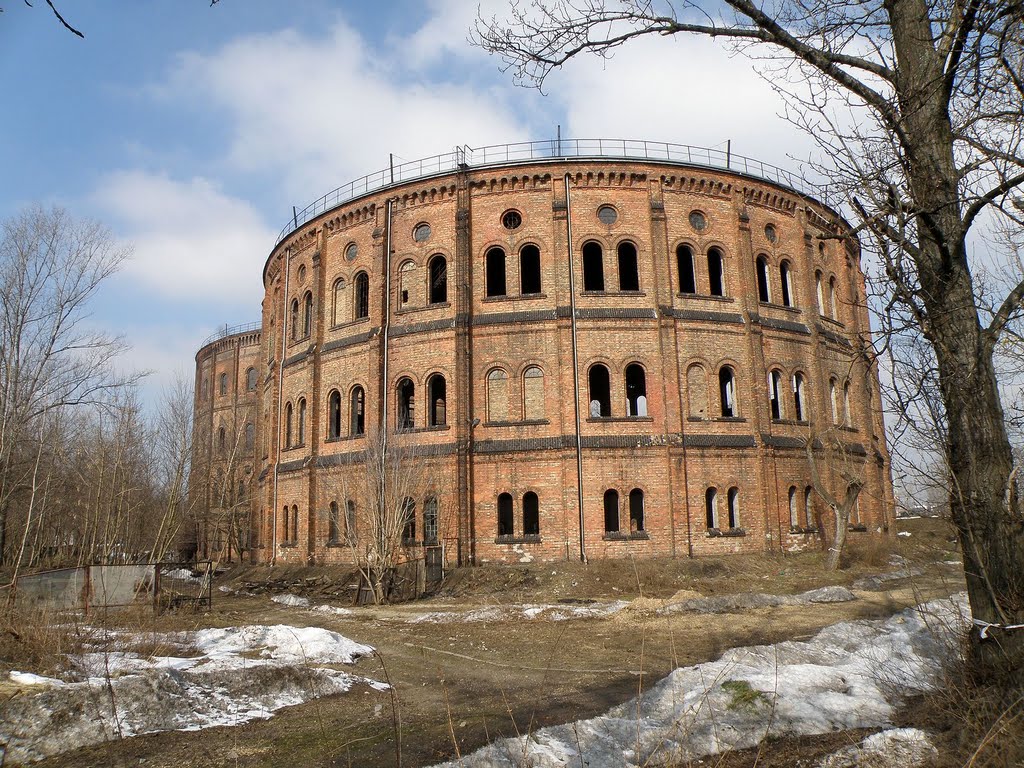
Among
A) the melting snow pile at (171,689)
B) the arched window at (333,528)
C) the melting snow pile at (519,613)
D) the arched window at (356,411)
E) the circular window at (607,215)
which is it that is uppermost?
the circular window at (607,215)

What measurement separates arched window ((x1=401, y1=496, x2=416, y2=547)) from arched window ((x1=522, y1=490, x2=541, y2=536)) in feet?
10.8

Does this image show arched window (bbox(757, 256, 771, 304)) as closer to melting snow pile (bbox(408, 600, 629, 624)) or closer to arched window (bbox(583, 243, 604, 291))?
arched window (bbox(583, 243, 604, 291))

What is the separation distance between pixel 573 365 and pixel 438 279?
20.0 feet

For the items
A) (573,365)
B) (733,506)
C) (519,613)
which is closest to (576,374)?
(573,365)

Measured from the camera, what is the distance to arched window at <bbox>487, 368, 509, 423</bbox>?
21.7 metres

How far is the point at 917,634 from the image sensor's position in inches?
339

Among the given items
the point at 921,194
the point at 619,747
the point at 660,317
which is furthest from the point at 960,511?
the point at 660,317

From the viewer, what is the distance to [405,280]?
23688 mm

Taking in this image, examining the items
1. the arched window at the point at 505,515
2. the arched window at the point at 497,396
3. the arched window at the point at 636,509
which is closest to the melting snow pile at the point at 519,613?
the arched window at the point at 636,509

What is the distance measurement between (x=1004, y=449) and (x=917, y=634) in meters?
4.64

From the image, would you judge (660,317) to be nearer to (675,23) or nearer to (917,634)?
(917,634)

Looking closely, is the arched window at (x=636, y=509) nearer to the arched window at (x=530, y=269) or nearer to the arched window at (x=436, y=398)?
the arched window at (x=436, y=398)

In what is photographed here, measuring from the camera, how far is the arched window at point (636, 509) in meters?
21.0

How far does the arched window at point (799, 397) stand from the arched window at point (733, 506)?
4058mm
